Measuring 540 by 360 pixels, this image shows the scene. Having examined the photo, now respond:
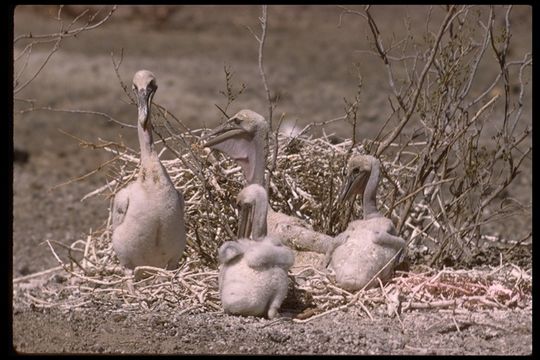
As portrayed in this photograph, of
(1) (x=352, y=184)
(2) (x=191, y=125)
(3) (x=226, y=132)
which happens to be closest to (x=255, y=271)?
(1) (x=352, y=184)

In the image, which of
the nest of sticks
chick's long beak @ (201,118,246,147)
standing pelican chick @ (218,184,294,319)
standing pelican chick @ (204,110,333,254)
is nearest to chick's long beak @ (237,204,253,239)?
standing pelican chick @ (218,184,294,319)

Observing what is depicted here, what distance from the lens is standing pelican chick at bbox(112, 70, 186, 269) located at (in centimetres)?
661

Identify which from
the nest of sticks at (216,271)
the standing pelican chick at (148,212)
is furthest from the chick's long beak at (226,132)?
the standing pelican chick at (148,212)

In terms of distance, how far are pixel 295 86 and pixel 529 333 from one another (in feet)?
31.8

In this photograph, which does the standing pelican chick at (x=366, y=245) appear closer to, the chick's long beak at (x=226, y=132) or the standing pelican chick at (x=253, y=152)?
the standing pelican chick at (x=253, y=152)

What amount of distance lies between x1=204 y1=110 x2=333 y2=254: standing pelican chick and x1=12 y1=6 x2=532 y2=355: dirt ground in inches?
26.0

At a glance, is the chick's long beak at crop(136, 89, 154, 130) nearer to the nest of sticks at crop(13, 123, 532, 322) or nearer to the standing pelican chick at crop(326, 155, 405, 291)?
the nest of sticks at crop(13, 123, 532, 322)

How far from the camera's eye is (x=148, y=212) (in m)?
6.59

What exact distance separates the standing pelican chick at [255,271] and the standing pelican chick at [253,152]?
0.56 metres

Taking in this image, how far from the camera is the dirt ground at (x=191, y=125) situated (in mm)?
6078

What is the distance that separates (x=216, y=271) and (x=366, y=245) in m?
0.81

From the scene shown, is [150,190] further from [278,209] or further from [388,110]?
[388,110]

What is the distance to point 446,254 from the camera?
752 centimetres

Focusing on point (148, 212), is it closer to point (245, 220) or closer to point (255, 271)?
point (245, 220)
